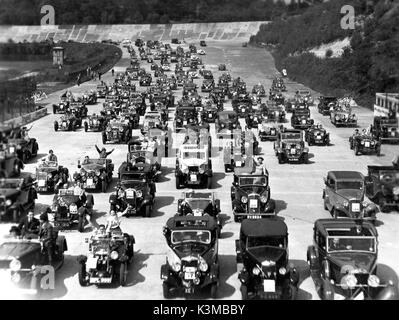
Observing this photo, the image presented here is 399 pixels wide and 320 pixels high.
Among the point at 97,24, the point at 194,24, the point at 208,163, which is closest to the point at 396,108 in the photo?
the point at 208,163

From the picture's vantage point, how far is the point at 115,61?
405 ft

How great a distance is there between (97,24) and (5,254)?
138532 millimetres

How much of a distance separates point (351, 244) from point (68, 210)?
452 inches

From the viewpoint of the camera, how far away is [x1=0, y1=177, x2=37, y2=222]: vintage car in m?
16.7

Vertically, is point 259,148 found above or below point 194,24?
below

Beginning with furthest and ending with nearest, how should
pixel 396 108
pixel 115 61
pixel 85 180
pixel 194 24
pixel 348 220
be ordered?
pixel 194 24 → pixel 115 61 → pixel 396 108 → pixel 85 180 → pixel 348 220

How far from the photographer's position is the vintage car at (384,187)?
28.7m

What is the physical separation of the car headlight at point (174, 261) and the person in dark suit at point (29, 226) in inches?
169

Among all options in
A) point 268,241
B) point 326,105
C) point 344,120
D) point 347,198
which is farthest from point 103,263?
point 326,105

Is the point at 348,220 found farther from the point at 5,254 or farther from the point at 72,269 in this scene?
the point at 5,254

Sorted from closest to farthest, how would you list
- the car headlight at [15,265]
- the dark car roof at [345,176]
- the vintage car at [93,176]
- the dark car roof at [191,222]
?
the car headlight at [15,265]
the dark car roof at [191,222]
the dark car roof at [345,176]
the vintage car at [93,176]

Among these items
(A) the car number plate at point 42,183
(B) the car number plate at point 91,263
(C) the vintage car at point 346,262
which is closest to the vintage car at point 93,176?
(A) the car number plate at point 42,183

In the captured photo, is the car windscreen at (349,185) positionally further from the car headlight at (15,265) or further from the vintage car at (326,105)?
the vintage car at (326,105)

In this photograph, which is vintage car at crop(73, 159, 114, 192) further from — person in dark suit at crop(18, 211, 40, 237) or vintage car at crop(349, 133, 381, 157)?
vintage car at crop(349, 133, 381, 157)
